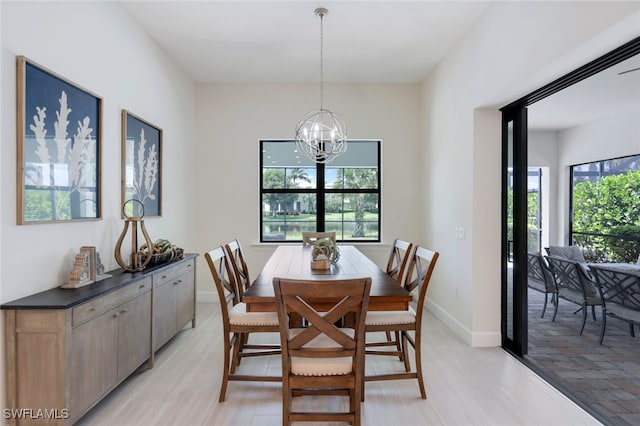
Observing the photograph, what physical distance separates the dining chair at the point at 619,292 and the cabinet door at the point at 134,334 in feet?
12.1

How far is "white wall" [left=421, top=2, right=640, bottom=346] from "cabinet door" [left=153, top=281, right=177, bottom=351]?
108 inches

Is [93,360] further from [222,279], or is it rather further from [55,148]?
[55,148]

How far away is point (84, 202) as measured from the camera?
238cm

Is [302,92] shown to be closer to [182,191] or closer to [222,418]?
[182,191]

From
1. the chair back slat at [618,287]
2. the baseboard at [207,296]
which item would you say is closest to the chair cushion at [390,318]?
the chair back slat at [618,287]

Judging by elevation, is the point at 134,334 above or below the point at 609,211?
below

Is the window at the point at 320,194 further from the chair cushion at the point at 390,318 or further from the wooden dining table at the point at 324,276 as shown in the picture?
the chair cushion at the point at 390,318

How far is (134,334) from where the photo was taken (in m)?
2.45

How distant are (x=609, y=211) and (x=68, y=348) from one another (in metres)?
4.10

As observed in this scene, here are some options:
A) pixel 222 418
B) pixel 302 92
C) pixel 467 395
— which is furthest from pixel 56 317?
pixel 302 92

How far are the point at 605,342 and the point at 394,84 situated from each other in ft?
12.0

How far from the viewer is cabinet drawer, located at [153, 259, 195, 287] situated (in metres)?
2.79

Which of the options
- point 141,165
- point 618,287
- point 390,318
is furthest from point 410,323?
point 141,165

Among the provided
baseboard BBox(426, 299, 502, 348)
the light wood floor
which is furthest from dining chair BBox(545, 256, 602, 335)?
the light wood floor
